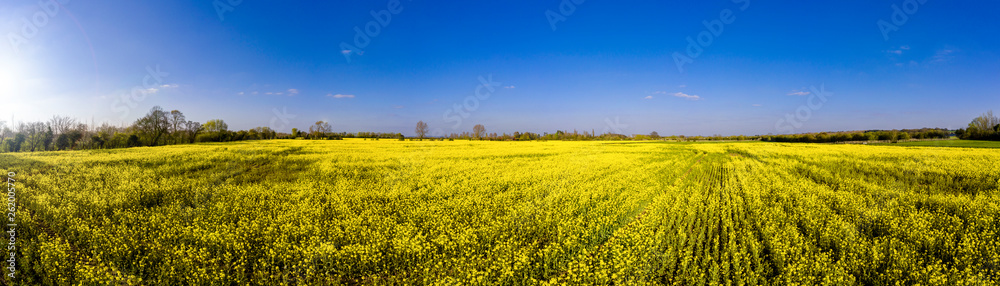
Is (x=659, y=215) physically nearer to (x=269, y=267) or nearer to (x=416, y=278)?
(x=416, y=278)

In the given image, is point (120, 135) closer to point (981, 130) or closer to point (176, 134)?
point (176, 134)

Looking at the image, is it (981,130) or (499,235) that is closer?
(499,235)

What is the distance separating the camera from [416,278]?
6012 millimetres

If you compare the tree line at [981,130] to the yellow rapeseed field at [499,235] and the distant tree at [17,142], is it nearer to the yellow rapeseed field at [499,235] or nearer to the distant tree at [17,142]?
the yellow rapeseed field at [499,235]

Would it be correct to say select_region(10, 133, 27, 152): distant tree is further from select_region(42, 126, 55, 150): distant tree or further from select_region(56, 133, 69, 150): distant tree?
select_region(56, 133, 69, 150): distant tree

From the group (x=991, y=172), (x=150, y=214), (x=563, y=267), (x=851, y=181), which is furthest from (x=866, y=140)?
(x=150, y=214)

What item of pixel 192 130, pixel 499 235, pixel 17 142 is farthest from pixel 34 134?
pixel 499 235

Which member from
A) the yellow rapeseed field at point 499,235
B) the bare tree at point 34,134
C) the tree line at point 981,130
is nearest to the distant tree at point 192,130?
the bare tree at point 34,134

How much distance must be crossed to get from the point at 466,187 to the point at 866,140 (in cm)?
11796

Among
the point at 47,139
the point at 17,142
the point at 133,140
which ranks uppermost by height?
the point at 47,139

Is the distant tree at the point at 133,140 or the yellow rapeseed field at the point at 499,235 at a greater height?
the distant tree at the point at 133,140

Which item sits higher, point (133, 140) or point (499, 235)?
point (133, 140)

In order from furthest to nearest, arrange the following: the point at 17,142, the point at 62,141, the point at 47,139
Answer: the point at 62,141, the point at 47,139, the point at 17,142

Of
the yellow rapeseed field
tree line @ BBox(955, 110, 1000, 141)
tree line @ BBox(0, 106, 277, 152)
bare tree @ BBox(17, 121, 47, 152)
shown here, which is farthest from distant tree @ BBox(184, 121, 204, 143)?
tree line @ BBox(955, 110, 1000, 141)
